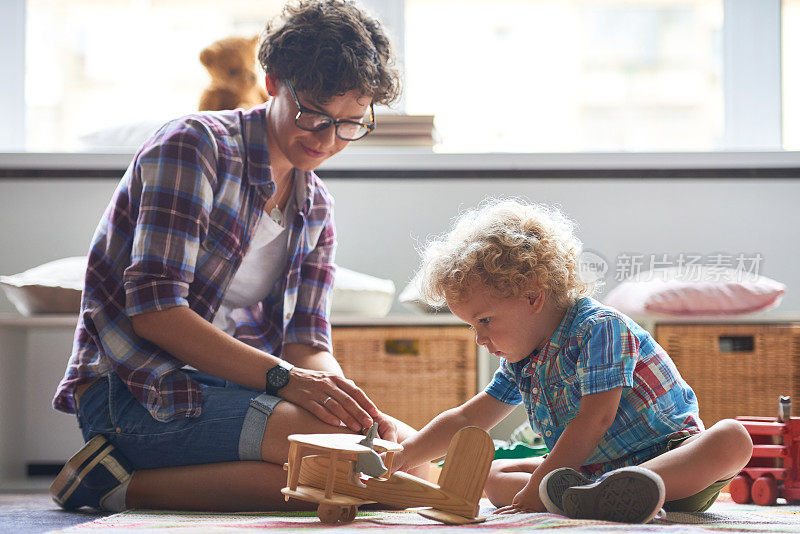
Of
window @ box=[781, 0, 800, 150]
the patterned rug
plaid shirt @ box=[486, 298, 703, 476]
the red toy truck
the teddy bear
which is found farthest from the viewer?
window @ box=[781, 0, 800, 150]

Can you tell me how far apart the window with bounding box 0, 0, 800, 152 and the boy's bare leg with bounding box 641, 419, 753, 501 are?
1.51m

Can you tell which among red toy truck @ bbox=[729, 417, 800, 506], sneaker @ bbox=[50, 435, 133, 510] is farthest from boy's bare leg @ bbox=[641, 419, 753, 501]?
sneaker @ bbox=[50, 435, 133, 510]

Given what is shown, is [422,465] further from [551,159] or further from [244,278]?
[551,159]

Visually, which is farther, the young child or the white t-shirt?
the white t-shirt

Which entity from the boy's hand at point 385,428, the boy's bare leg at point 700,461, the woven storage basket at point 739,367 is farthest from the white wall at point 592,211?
the boy's bare leg at point 700,461

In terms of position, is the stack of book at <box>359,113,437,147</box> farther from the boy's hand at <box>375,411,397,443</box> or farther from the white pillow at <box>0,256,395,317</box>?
the boy's hand at <box>375,411,397,443</box>

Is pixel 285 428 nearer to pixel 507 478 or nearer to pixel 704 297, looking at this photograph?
pixel 507 478

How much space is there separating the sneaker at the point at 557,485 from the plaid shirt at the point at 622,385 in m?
0.13

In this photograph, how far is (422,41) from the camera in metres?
2.51

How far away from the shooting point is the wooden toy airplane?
990 mm

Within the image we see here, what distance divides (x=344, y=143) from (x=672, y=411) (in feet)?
2.07

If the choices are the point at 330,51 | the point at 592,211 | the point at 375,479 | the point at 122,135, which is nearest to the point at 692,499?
the point at 375,479

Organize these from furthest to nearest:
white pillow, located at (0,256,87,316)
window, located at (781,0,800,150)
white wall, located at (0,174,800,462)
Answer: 1. window, located at (781,0,800,150)
2. white wall, located at (0,174,800,462)
3. white pillow, located at (0,256,87,316)

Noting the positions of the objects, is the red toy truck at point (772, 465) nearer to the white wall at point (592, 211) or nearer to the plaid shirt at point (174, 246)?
the plaid shirt at point (174, 246)
